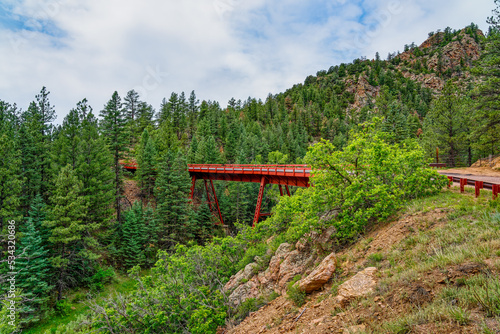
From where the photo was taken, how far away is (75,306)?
20.1m

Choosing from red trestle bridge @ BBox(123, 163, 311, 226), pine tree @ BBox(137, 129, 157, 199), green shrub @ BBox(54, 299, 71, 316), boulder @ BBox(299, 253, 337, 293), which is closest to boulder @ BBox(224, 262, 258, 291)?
boulder @ BBox(299, 253, 337, 293)

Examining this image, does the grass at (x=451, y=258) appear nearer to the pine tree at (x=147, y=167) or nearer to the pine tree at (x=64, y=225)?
the pine tree at (x=64, y=225)

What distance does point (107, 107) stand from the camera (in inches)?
1126

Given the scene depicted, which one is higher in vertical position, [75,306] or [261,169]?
[261,169]

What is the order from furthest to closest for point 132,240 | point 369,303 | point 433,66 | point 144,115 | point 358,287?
point 433,66, point 144,115, point 132,240, point 358,287, point 369,303

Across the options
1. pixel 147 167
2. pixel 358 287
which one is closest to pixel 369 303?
pixel 358 287

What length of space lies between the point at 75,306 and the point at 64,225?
6.94 metres

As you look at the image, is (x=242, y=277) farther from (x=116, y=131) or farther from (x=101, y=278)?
(x=116, y=131)

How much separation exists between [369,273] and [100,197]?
25.1m

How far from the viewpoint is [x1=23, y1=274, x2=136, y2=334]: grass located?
17.5 m

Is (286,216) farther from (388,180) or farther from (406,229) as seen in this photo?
(406,229)

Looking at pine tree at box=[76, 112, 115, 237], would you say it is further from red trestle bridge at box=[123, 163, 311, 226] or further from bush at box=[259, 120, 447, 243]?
bush at box=[259, 120, 447, 243]

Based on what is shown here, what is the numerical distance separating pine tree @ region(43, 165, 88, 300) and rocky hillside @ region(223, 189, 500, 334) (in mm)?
17432

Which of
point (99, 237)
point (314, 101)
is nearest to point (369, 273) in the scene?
point (99, 237)
